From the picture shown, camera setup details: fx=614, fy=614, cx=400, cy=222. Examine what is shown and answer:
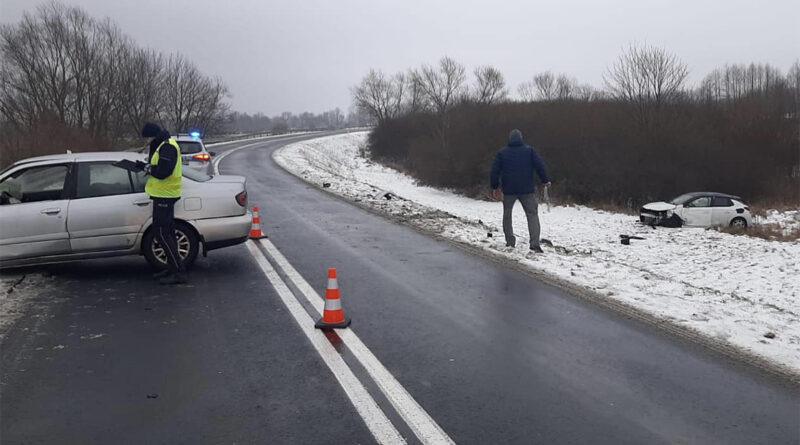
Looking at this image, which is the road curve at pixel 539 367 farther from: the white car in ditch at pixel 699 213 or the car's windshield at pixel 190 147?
the white car in ditch at pixel 699 213

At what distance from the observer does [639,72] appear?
39.3 metres

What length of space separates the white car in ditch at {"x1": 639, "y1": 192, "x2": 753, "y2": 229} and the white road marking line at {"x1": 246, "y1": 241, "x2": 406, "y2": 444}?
Result: 19049 millimetres

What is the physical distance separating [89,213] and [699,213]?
70.1 feet

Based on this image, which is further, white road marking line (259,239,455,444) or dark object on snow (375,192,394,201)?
dark object on snow (375,192,394,201)

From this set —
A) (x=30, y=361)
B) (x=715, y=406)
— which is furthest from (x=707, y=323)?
(x=30, y=361)

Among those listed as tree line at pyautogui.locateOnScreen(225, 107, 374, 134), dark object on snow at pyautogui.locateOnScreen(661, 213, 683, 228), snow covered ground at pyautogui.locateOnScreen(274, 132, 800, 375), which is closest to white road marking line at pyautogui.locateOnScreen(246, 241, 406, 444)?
snow covered ground at pyautogui.locateOnScreen(274, 132, 800, 375)

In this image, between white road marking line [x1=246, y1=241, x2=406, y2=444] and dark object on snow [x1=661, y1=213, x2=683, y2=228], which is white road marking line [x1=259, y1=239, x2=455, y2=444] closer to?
white road marking line [x1=246, y1=241, x2=406, y2=444]

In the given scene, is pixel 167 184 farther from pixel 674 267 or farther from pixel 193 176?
pixel 674 267

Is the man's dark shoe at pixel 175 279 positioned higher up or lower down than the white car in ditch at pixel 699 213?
higher up

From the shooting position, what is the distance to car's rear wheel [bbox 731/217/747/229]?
23.0 meters

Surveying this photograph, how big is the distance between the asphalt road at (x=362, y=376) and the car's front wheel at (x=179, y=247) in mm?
302

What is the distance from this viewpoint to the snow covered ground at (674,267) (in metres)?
6.14

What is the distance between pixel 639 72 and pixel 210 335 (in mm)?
39295

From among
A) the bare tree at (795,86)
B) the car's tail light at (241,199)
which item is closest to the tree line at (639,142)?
the bare tree at (795,86)
